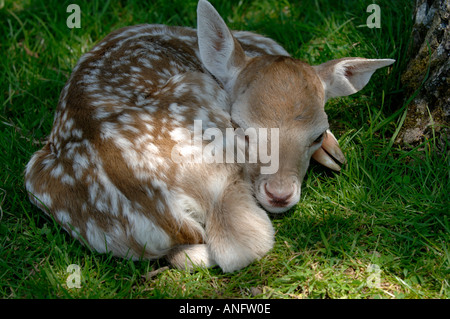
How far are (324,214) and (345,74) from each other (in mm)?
931

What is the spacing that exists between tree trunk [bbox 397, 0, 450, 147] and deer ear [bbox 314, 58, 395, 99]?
0.36 meters

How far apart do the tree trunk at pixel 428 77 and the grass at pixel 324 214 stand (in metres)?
0.09

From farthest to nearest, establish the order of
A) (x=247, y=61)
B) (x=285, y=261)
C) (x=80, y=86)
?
(x=247, y=61), (x=80, y=86), (x=285, y=261)

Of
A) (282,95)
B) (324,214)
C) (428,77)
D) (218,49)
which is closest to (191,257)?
(324,214)

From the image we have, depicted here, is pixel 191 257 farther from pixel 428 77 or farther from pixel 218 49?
pixel 428 77

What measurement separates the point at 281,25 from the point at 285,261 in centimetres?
236

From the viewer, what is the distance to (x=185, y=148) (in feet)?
9.42
